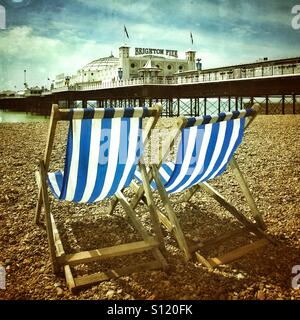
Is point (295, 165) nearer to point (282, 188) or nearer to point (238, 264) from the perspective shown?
point (282, 188)

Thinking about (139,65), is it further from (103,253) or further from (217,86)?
(103,253)

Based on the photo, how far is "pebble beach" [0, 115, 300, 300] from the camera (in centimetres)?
176

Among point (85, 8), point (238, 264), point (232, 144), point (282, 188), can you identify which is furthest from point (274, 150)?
point (85, 8)

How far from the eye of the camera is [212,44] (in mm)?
7422

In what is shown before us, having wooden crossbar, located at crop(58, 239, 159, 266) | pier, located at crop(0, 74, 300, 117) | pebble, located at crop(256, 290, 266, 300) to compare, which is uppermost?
pier, located at crop(0, 74, 300, 117)

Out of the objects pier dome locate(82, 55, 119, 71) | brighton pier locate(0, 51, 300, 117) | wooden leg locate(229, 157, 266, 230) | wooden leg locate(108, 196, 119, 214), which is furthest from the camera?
pier dome locate(82, 55, 119, 71)

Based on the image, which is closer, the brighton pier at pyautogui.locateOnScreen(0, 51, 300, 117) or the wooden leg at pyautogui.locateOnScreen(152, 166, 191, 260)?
the wooden leg at pyautogui.locateOnScreen(152, 166, 191, 260)

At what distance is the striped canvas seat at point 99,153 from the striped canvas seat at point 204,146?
313 millimetres

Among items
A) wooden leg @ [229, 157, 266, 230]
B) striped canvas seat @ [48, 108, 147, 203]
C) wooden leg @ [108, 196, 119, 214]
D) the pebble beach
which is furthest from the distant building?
striped canvas seat @ [48, 108, 147, 203]

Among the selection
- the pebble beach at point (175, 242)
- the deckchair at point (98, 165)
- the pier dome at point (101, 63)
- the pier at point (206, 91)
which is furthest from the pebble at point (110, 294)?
the pier dome at point (101, 63)

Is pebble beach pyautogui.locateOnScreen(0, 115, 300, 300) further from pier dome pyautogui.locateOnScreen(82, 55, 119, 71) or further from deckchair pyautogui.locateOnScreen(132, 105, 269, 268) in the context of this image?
pier dome pyautogui.locateOnScreen(82, 55, 119, 71)

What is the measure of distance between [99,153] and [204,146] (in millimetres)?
763

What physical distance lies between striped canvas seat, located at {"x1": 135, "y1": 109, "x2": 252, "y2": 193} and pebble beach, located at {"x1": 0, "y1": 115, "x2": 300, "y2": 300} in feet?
1.82
